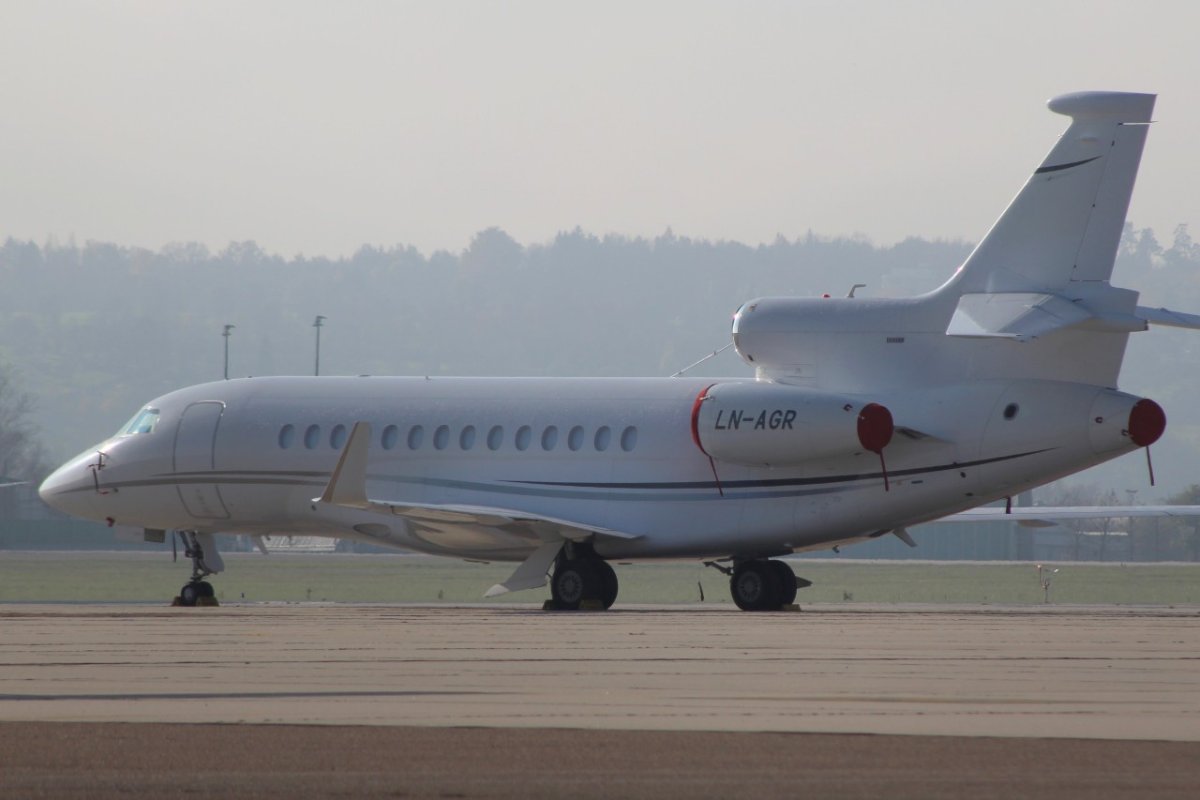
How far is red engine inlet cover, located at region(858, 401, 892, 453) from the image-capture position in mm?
26188

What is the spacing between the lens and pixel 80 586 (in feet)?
158

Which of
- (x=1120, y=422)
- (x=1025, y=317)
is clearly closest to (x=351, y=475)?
(x=1025, y=317)

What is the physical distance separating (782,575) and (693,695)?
15337mm

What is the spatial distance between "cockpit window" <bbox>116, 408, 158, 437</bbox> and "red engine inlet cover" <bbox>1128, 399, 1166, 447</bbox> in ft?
51.8

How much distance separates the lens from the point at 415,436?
101ft

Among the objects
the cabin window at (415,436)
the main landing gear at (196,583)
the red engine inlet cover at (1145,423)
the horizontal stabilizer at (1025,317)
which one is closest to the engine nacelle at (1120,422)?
the red engine inlet cover at (1145,423)

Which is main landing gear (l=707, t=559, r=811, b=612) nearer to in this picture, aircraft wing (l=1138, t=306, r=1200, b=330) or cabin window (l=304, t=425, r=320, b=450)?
aircraft wing (l=1138, t=306, r=1200, b=330)

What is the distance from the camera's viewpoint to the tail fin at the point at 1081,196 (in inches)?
1005

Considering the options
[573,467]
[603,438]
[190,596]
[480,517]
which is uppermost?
[603,438]

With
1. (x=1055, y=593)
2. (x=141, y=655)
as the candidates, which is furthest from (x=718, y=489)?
(x=1055, y=593)

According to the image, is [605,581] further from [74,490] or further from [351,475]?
[74,490]

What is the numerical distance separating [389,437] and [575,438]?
3.27m

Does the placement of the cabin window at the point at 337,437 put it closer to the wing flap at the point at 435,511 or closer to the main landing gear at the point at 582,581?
the wing flap at the point at 435,511

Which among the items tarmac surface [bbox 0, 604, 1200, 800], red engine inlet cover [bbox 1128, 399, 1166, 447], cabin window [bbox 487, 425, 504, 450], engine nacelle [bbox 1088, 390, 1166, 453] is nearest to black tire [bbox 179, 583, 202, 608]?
cabin window [bbox 487, 425, 504, 450]
